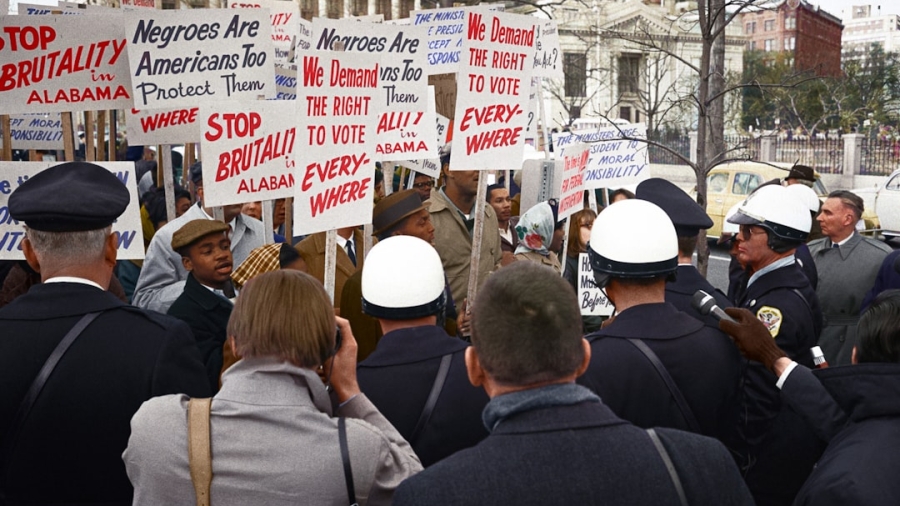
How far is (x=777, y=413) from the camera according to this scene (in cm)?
→ 387

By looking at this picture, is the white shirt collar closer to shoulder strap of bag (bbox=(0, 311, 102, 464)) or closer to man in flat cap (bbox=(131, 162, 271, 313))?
shoulder strap of bag (bbox=(0, 311, 102, 464))

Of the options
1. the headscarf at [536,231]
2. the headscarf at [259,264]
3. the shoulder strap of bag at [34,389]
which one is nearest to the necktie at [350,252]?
the headscarf at [259,264]

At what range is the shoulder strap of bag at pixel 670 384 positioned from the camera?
3230 millimetres

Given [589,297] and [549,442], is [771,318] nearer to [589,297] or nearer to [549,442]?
[549,442]

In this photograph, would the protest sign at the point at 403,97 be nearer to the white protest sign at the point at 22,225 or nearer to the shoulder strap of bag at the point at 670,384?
the white protest sign at the point at 22,225

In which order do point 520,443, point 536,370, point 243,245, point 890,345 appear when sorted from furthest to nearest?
point 243,245, point 890,345, point 536,370, point 520,443

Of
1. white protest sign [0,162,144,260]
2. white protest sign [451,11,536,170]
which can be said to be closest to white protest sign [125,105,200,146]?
white protest sign [0,162,144,260]

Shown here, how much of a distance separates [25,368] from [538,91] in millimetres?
8980

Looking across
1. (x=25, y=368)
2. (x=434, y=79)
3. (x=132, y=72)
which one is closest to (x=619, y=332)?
(x=25, y=368)

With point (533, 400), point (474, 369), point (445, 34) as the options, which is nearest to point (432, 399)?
point (474, 369)

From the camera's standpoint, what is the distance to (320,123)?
480cm

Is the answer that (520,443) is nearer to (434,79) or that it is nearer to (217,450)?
(217,450)

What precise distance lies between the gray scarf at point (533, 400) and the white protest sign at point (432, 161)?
4.69 metres

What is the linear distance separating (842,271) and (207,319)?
4149 mm
